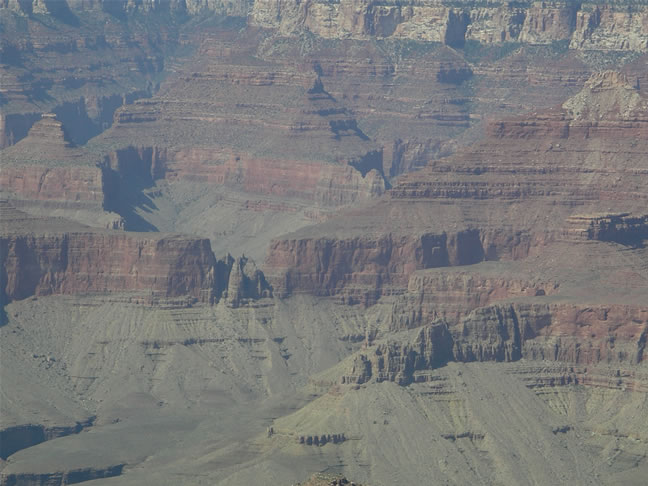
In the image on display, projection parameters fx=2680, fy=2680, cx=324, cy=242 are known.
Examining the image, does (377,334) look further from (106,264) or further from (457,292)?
(106,264)

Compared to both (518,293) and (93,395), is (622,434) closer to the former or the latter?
(518,293)

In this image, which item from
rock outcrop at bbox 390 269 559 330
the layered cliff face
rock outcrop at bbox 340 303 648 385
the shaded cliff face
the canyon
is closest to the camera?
the canyon

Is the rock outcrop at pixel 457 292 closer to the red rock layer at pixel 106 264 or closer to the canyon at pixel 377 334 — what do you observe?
the canyon at pixel 377 334

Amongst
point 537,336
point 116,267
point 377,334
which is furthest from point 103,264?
point 537,336

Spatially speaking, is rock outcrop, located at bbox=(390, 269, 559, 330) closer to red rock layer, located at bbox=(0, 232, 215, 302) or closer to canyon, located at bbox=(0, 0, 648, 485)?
canyon, located at bbox=(0, 0, 648, 485)

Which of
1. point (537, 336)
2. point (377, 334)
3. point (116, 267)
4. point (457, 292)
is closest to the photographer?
point (537, 336)

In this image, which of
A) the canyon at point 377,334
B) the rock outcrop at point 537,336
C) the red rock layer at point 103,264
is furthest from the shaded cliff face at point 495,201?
the rock outcrop at point 537,336

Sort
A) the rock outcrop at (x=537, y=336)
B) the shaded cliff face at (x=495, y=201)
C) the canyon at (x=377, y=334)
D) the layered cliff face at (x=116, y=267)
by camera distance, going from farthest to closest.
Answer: the shaded cliff face at (x=495, y=201) < the layered cliff face at (x=116, y=267) < the rock outcrop at (x=537, y=336) < the canyon at (x=377, y=334)

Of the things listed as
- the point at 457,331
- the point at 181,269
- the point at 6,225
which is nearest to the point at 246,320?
the point at 181,269

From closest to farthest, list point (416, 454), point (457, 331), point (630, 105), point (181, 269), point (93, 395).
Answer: point (416, 454) < point (457, 331) < point (93, 395) < point (181, 269) < point (630, 105)

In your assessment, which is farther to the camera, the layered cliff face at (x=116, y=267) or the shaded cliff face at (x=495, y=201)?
the shaded cliff face at (x=495, y=201)

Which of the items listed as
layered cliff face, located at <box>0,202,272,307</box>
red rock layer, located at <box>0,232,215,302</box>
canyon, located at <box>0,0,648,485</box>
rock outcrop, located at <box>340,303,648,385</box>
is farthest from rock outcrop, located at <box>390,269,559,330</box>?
red rock layer, located at <box>0,232,215,302</box>
